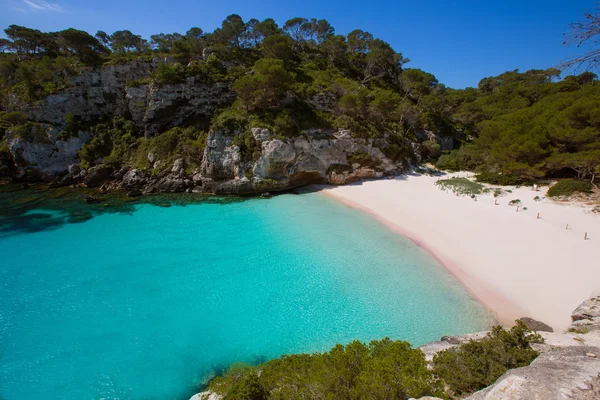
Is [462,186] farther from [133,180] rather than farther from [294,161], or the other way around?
[133,180]

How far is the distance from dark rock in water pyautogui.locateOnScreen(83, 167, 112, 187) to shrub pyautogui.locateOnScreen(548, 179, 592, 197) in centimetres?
4804

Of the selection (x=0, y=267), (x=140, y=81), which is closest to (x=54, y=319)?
(x=0, y=267)

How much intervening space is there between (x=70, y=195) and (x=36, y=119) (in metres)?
15.8

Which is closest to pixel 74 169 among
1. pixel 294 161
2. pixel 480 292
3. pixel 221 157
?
pixel 221 157

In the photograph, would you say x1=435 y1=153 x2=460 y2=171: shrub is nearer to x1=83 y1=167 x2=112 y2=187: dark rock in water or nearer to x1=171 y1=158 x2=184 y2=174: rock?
x1=171 y1=158 x2=184 y2=174: rock

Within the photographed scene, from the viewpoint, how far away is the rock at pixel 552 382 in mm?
3875

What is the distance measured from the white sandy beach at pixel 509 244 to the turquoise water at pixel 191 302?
1.40 m

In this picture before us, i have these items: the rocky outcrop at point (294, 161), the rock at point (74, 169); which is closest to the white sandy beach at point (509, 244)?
the rocky outcrop at point (294, 161)

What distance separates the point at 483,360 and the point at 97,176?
4026cm

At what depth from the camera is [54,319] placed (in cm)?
1129

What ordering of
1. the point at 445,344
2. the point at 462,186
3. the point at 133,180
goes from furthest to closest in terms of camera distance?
the point at 133,180 < the point at 462,186 < the point at 445,344

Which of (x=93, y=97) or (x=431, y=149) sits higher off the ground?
(x=93, y=97)

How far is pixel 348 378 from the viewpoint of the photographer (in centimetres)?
591

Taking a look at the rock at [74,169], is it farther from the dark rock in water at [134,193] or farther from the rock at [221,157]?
the rock at [221,157]
